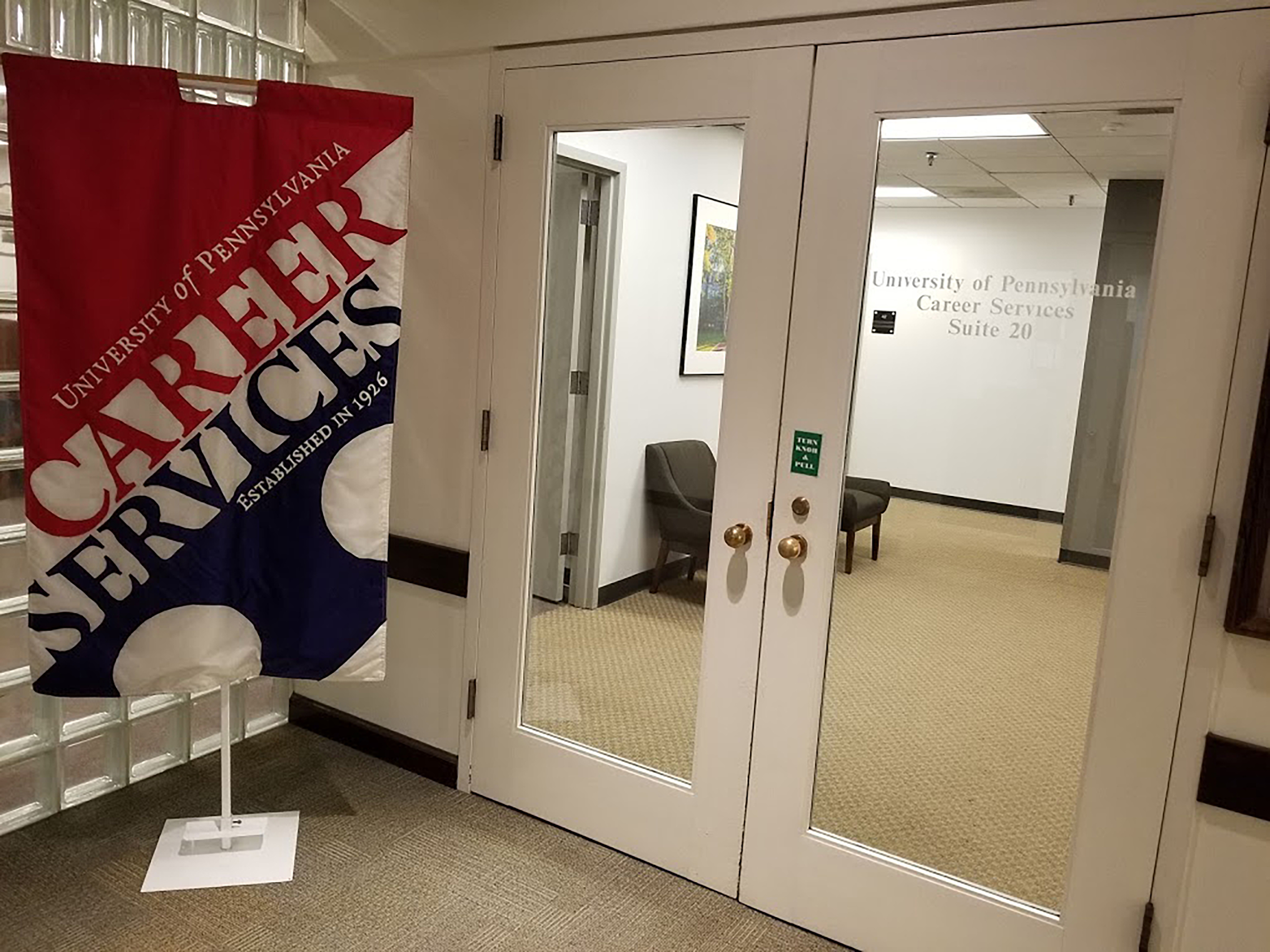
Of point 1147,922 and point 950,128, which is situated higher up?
point 950,128

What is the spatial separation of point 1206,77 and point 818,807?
1.79 m

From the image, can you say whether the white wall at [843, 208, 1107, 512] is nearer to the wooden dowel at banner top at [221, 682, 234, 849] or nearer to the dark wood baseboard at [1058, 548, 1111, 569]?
the dark wood baseboard at [1058, 548, 1111, 569]

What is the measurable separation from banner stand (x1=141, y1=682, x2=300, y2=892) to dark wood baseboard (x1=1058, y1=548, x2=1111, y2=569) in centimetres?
206

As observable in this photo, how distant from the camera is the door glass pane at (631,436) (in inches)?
100

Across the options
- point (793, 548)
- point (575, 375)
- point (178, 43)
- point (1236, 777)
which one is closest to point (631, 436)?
point (575, 375)

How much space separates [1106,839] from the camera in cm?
209

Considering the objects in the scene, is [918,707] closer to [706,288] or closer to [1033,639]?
[1033,639]

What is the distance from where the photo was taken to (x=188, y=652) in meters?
2.49

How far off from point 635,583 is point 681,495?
1.00 ft

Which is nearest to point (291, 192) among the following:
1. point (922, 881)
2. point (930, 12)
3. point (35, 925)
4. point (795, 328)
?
point (795, 328)

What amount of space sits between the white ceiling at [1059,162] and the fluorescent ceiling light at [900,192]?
1 cm

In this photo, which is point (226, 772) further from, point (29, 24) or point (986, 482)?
point (986, 482)

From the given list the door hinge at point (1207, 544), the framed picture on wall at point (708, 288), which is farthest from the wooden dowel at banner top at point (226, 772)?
the door hinge at point (1207, 544)

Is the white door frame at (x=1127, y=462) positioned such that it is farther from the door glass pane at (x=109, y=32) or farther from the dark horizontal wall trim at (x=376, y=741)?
the door glass pane at (x=109, y=32)
